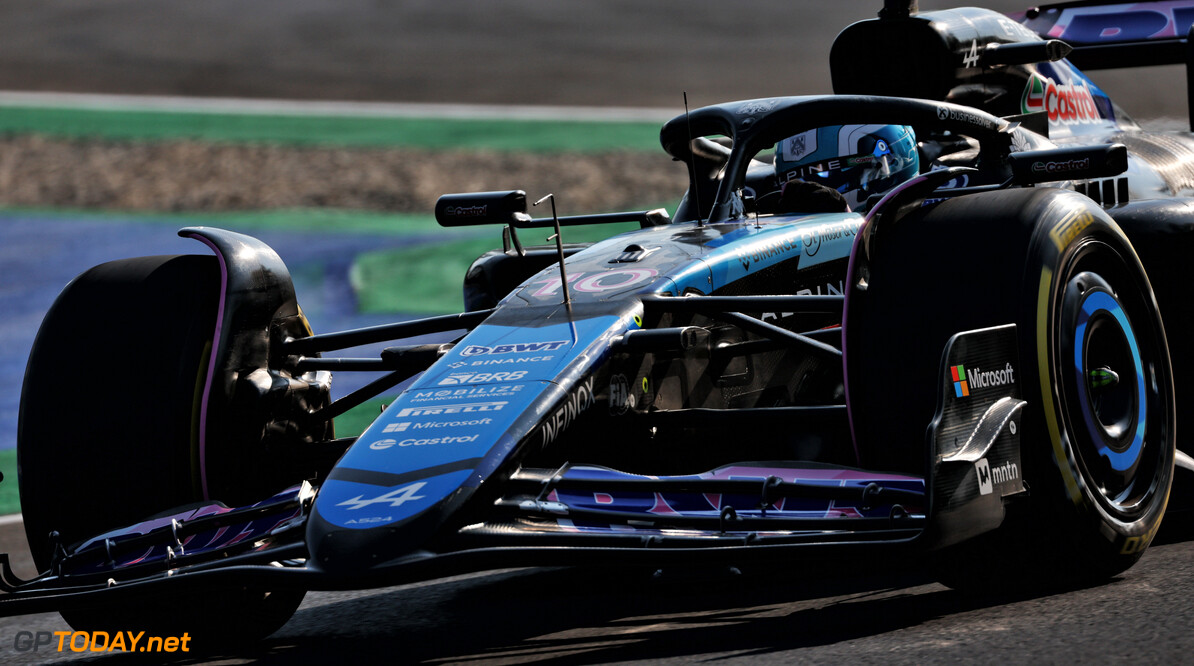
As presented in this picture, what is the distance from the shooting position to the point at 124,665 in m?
3.84

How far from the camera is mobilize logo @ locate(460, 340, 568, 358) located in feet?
12.5

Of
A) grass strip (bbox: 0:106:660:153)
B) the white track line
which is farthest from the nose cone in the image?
the white track line

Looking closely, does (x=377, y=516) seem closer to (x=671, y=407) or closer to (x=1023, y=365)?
(x=671, y=407)

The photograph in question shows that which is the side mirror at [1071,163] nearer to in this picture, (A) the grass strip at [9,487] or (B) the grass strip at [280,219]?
(A) the grass strip at [9,487]

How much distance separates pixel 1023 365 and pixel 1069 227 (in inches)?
19.0

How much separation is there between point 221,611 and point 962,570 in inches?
82.1

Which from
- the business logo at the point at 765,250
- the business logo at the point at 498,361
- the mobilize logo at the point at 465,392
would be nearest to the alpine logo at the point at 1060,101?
the business logo at the point at 765,250

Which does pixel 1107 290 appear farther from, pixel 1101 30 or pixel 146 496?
pixel 1101 30

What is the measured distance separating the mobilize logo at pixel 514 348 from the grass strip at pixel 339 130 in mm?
9541

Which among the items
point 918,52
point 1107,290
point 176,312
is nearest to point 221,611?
point 176,312

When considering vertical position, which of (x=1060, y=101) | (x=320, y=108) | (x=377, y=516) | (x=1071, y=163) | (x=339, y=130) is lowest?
(x=377, y=516)

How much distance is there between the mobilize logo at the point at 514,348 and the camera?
3.79m

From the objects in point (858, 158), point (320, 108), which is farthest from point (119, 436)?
point (320, 108)

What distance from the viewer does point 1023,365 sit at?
11.3 ft
